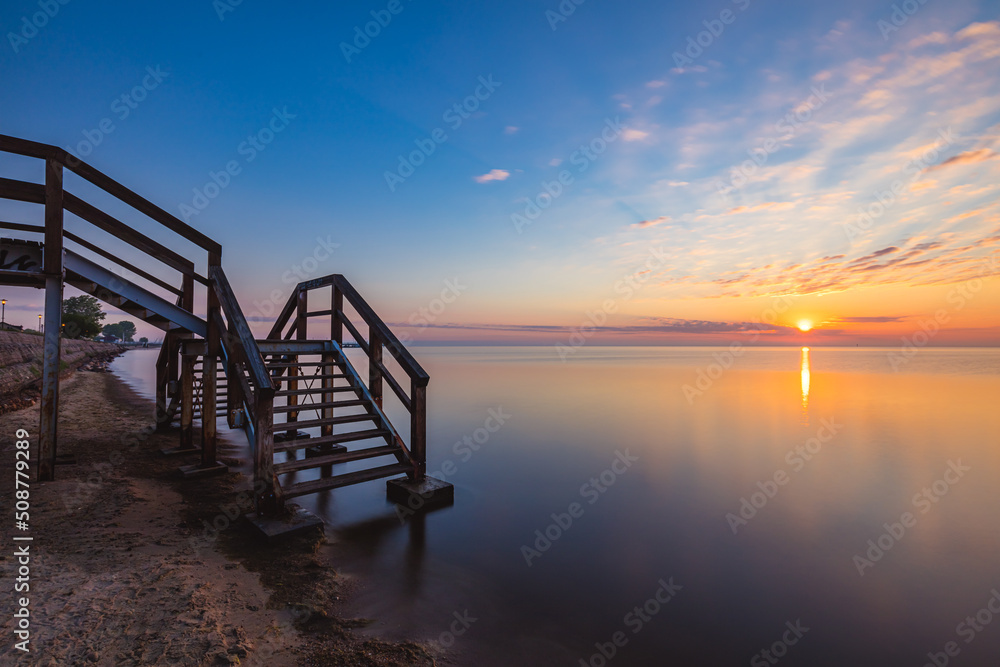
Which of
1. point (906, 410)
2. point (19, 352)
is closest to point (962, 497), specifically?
point (906, 410)

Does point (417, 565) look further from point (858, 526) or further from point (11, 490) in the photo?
point (858, 526)

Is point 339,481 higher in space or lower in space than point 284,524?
higher

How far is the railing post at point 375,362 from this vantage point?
7266mm

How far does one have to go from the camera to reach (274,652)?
10.1 feet

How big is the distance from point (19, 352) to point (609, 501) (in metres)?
21.6

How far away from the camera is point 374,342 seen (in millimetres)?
7496

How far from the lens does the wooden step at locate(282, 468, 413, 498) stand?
207 inches

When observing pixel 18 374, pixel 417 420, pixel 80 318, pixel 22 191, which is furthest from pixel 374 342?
pixel 80 318

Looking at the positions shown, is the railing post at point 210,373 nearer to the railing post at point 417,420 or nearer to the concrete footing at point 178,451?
the concrete footing at point 178,451

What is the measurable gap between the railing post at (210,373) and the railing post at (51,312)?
5.37 ft

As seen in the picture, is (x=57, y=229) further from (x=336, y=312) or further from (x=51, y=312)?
(x=336, y=312)

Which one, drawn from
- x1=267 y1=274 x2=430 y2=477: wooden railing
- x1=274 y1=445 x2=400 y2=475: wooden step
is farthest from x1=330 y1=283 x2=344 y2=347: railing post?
x1=274 y1=445 x2=400 y2=475: wooden step

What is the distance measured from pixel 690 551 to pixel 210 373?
24.2 feet

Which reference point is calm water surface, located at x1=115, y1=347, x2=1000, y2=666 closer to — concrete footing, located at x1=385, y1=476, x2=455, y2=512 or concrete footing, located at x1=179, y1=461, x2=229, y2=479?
concrete footing, located at x1=385, y1=476, x2=455, y2=512
